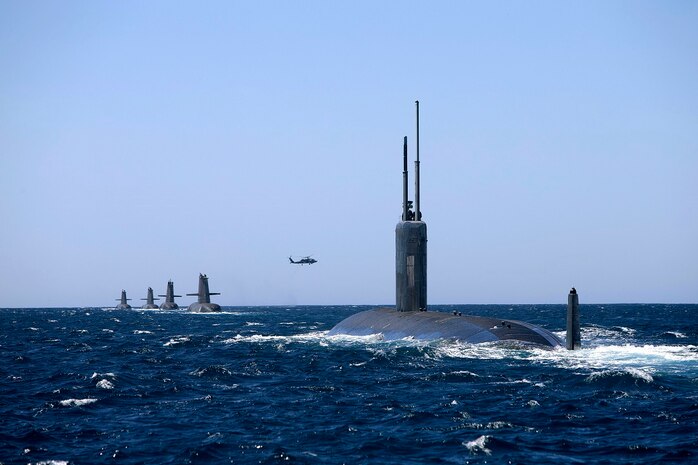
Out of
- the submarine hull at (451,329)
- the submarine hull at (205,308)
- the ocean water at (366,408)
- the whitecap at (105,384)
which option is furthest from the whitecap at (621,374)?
the submarine hull at (205,308)

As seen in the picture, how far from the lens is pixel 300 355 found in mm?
41781

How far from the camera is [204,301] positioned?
171750mm

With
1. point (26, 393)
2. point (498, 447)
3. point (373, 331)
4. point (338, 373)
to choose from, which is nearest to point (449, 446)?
point (498, 447)

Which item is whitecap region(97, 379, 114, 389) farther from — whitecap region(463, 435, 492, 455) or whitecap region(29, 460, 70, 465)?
whitecap region(463, 435, 492, 455)

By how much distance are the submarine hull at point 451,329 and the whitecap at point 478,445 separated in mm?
20243

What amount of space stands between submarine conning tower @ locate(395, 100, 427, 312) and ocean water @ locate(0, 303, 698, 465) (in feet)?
40.2

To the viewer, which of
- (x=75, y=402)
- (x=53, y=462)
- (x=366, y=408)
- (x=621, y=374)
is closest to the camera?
(x=53, y=462)

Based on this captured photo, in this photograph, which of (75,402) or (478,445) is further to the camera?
(75,402)

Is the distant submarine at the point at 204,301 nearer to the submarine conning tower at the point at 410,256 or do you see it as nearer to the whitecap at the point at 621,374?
the submarine conning tower at the point at 410,256

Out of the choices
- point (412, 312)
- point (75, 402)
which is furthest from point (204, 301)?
point (75, 402)

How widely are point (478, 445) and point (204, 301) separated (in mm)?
156717

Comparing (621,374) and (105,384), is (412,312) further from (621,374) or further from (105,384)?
(105,384)

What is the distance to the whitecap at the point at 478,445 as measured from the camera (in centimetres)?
1828

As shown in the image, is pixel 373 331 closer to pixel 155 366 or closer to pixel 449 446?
pixel 155 366
